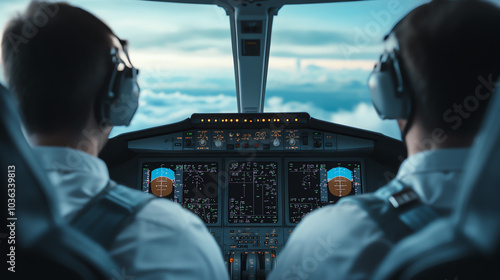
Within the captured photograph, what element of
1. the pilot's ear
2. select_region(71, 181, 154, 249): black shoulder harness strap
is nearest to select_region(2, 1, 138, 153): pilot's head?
select_region(71, 181, 154, 249): black shoulder harness strap

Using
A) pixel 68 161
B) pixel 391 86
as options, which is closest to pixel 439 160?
pixel 391 86

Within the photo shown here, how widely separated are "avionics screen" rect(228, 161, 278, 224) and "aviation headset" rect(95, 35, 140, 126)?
2242mm

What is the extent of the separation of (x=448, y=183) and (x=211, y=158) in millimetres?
2564

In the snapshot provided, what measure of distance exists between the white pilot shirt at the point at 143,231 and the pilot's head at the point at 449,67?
1.39 ft

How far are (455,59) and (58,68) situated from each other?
2.03ft

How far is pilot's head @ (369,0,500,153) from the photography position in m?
0.62

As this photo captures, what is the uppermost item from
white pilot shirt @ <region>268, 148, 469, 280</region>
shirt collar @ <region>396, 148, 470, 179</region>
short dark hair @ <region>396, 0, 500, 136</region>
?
short dark hair @ <region>396, 0, 500, 136</region>

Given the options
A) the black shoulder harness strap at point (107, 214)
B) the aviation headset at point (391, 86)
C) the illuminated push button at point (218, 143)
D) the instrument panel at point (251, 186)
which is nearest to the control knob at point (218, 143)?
the illuminated push button at point (218, 143)

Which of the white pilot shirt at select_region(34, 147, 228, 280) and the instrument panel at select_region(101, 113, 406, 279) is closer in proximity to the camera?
the white pilot shirt at select_region(34, 147, 228, 280)

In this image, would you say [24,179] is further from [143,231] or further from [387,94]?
[387,94]

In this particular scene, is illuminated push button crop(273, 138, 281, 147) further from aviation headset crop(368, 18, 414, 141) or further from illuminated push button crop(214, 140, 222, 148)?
aviation headset crop(368, 18, 414, 141)

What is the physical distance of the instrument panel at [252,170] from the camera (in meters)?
2.98

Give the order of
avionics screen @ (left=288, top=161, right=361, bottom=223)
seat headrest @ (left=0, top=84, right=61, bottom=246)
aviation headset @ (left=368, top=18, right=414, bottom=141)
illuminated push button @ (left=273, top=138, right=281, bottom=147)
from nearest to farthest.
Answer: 1. seat headrest @ (left=0, top=84, right=61, bottom=246)
2. aviation headset @ (left=368, top=18, right=414, bottom=141)
3. illuminated push button @ (left=273, top=138, right=281, bottom=147)
4. avionics screen @ (left=288, top=161, right=361, bottom=223)

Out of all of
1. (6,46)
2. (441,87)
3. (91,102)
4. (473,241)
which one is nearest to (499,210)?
(473,241)
